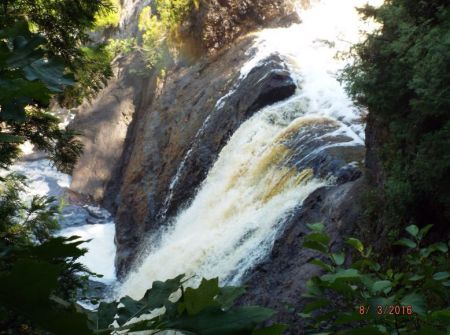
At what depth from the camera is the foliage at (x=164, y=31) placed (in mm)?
15289

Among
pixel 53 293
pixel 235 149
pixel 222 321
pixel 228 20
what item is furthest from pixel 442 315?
pixel 228 20

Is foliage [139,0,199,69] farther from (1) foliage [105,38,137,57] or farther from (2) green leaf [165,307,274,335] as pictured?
(2) green leaf [165,307,274,335]

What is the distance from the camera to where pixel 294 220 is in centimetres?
671

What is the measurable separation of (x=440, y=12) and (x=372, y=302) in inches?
174

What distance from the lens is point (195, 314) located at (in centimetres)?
63

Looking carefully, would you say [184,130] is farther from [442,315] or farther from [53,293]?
[442,315]

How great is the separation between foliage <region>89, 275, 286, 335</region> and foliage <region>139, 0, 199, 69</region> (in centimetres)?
1485

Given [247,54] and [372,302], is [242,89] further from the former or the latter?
[372,302]

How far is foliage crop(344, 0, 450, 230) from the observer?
13.7 ft

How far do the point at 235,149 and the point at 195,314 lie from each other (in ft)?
31.9

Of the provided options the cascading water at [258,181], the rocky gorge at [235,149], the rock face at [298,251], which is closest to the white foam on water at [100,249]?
the rocky gorge at [235,149]
